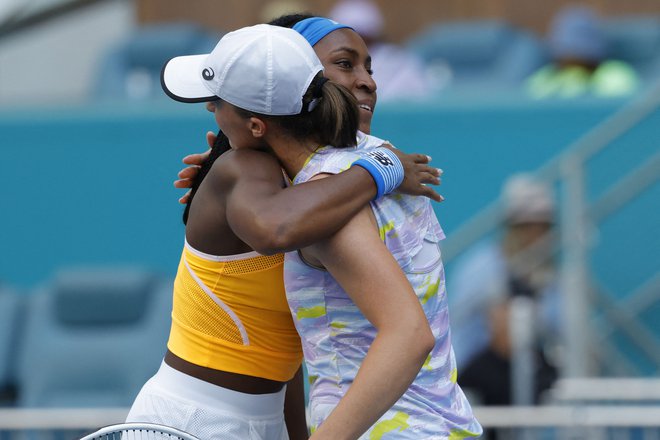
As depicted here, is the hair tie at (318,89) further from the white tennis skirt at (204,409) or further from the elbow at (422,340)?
the white tennis skirt at (204,409)

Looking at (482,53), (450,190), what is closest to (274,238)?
(450,190)

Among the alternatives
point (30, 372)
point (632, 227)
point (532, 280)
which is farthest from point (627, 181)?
point (30, 372)

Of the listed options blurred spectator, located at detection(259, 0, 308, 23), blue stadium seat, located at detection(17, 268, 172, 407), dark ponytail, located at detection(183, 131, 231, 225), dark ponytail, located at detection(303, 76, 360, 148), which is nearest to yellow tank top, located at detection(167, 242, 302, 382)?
dark ponytail, located at detection(183, 131, 231, 225)

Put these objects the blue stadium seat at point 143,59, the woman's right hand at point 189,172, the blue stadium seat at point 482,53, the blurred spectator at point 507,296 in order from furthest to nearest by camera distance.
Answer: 1. the blue stadium seat at point 143,59
2. the blue stadium seat at point 482,53
3. the blurred spectator at point 507,296
4. the woman's right hand at point 189,172

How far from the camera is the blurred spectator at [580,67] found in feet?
Result: 21.5

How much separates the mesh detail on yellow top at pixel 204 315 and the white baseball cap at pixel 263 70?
1.19ft

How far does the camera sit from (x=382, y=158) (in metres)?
2.17

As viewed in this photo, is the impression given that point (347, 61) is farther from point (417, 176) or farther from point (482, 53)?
point (482, 53)

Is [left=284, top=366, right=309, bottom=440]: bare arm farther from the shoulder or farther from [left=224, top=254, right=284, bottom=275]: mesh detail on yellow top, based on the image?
the shoulder

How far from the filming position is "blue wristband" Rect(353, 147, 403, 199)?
2102 mm

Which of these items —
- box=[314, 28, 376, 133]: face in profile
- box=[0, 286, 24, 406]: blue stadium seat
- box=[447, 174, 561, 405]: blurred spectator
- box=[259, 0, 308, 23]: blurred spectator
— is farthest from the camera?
box=[259, 0, 308, 23]: blurred spectator

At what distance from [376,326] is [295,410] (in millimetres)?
591

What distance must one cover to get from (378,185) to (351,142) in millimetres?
114

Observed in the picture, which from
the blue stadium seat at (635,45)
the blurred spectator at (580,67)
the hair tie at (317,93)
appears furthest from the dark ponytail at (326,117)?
the blue stadium seat at (635,45)
